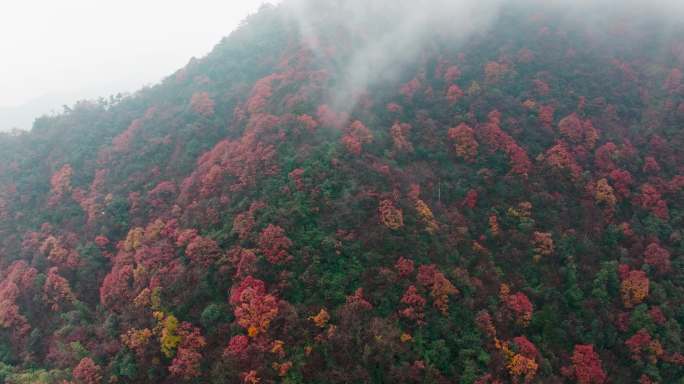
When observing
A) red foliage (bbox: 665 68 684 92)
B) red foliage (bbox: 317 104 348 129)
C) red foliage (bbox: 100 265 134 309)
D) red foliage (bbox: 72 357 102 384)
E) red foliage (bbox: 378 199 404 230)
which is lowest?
red foliage (bbox: 665 68 684 92)

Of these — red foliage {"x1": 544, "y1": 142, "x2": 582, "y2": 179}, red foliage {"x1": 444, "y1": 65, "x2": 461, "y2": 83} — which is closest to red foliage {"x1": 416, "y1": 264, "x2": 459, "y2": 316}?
red foliage {"x1": 544, "y1": 142, "x2": 582, "y2": 179}

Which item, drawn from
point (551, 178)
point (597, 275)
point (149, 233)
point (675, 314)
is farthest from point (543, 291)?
point (149, 233)

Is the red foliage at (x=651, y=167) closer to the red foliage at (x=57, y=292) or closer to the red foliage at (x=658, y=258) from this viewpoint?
the red foliage at (x=658, y=258)

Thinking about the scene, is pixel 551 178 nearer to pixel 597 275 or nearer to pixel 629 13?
pixel 597 275

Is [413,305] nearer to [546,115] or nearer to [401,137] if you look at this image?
[401,137]

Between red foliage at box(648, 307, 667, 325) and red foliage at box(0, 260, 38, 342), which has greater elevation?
red foliage at box(0, 260, 38, 342)

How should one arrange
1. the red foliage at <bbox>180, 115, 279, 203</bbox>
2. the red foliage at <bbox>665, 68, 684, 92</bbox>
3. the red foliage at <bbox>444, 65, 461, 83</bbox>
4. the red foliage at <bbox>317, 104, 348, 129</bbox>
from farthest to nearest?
the red foliage at <bbox>444, 65, 461, 83</bbox>, the red foliage at <bbox>665, 68, 684, 92</bbox>, the red foliage at <bbox>317, 104, 348, 129</bbox>, the red foliage at <bbox>180, 115, 279, 203</bbox>

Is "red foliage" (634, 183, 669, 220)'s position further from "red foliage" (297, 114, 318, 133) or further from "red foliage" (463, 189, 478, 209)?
"red foliage" (297, 114, 318, 133)
